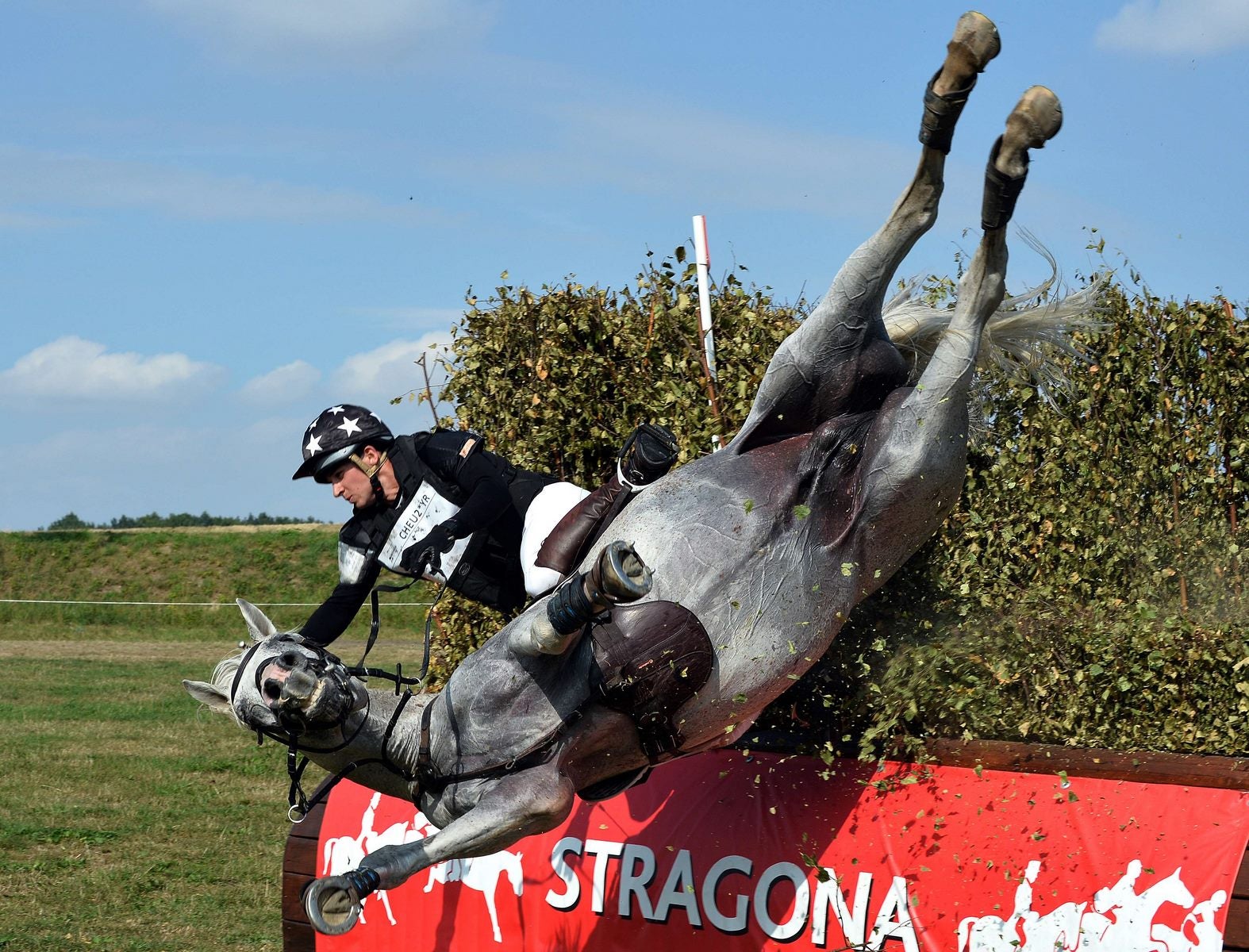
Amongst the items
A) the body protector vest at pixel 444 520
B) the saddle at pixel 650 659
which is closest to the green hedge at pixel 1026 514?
the saddle at pixel 650 659

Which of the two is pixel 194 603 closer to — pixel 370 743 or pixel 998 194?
pixel 370 743

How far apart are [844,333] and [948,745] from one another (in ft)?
5.20

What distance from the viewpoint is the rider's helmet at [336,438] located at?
5.25 meters

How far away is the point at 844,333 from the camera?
16.0ft

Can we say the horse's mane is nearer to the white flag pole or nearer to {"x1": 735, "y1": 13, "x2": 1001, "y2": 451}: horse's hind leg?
{"x1": 735, "y1": 13, "x2": 1001, "y2": 451}: horse's hind leg

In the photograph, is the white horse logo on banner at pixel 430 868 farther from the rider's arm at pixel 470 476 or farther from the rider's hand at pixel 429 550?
the rider's arm at pixel 470 476

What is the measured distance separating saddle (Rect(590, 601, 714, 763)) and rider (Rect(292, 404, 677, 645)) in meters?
0.55

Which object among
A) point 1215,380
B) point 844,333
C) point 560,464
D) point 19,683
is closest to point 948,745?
point 844,333

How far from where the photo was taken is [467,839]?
4.51 m

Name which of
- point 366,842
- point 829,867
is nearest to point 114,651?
point 366,842

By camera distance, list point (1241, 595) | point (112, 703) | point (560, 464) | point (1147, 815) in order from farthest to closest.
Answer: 1. point (112, 703)
2. point (560, 464)
3. point (1241, 595)
4. point (1147, 815)

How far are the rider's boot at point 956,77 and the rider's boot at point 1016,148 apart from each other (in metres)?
0.18

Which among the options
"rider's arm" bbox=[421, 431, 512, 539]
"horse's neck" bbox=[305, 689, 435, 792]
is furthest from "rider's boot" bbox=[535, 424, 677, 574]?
"horse's neck" bbox=[305, 689, 435, 792]

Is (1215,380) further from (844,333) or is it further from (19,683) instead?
(19,683)
